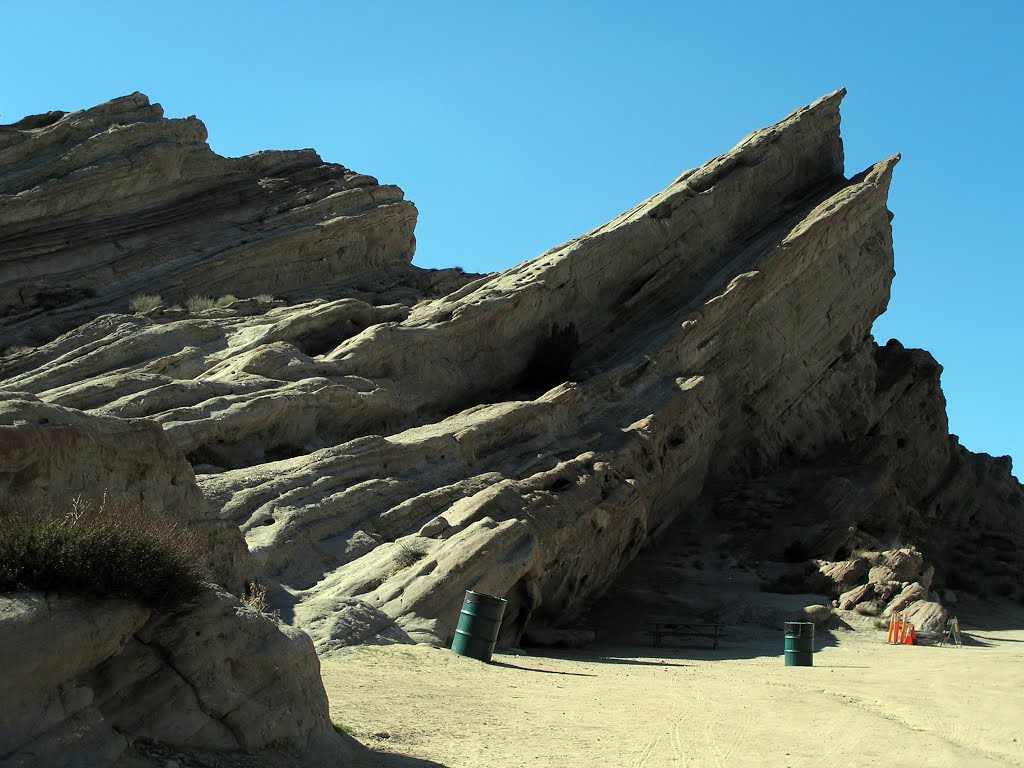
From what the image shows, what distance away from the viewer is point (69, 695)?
24.9 feet

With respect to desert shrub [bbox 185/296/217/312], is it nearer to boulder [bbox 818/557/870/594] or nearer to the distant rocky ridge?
the distant rocky ridge

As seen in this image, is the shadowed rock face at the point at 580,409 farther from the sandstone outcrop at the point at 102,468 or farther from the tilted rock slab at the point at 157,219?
the tilted rock slab at the point at 157,219

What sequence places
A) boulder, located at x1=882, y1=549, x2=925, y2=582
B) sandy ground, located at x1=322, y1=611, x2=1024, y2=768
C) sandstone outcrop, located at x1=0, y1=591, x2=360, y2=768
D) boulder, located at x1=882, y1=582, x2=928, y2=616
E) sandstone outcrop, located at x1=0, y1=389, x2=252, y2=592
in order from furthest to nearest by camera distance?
1. boulder, located at x1=882, y1=549, x2=925, y2=582
2. boulder, located at x1=882, y1=582, x2=928, y2=616
3. sandstone outcrop, located at x1=0, y1=389, x2=252, y2=592
4. sandy ground, located at x1=322, y1=611, x2=1024, y2=768
5. sandstone outcrop, located at x1=0, y1=591, x2=360, y2=768

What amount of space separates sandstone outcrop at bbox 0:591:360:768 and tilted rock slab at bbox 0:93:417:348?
77.0 ft

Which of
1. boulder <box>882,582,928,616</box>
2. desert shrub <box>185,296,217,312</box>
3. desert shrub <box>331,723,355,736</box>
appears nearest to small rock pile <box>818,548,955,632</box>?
boulder <box>882,582,928,616</box>

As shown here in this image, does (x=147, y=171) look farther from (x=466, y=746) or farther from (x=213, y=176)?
(x=466, y=746)

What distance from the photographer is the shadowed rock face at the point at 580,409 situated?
65.8 ft

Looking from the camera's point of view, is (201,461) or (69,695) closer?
(69,695)

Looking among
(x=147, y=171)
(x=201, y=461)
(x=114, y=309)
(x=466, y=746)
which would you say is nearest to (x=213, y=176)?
(x=147, y=171)

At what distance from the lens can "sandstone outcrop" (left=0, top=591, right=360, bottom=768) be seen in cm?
727

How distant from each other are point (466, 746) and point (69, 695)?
159 inches

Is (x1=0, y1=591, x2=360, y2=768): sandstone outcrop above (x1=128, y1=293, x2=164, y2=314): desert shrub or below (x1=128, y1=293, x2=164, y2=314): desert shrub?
below

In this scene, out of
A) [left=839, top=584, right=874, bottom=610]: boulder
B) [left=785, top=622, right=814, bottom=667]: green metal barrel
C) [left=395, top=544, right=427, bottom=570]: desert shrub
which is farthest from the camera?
[left=839, top=584, right=874, bottom=610]: boulder

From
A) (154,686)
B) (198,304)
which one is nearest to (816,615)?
(198,304)
